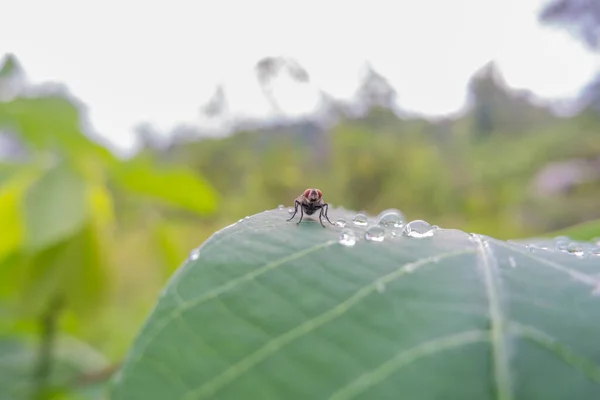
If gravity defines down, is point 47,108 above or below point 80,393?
above

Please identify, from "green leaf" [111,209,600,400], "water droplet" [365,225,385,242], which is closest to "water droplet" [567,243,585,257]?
"green leaf" [111,209,600,400]

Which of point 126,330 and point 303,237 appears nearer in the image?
point 303,237

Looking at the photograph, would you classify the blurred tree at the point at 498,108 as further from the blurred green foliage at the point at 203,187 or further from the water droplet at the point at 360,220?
the water droplet at the point at 360,220

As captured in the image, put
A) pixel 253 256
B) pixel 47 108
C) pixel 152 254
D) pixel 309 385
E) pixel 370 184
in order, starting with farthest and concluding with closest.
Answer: pixel 370 184 → pixel 152 254 → pixel 47 108 → pixel 253 256 → pixel 309 385

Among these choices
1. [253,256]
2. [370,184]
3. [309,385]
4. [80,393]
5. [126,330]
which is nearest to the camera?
[309,385]

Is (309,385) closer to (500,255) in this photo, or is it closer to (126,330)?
(500,255)

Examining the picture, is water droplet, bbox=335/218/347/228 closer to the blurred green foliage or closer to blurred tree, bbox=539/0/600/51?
the blurred green foliage

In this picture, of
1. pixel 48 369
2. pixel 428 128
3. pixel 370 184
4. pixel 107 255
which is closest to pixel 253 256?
pixel 107 255
